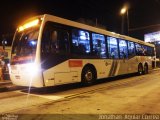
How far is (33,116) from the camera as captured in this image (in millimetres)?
6039

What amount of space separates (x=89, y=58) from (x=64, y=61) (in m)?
2.19

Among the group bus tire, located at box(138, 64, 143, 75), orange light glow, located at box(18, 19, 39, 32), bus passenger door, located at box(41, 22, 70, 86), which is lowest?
bus tire, located at box(138, 64, 143, 75)

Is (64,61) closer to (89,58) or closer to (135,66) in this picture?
(89,58)

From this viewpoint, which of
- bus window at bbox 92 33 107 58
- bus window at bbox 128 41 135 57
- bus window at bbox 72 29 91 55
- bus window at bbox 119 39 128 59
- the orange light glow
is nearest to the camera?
the orange light glow

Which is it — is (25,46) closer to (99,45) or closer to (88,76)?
(88,76)

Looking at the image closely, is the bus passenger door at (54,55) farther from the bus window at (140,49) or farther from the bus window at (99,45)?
the bus window at (140,49)

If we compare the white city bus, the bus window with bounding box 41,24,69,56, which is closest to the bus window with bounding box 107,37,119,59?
the white city bus

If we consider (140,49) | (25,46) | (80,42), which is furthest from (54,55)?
(140,49)

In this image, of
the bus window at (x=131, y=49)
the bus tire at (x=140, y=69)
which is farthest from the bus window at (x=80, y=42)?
the bus tire at (x=140, y=69)

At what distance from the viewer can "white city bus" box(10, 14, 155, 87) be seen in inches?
365

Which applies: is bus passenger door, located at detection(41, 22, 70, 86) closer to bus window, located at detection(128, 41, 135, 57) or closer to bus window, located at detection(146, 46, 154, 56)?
bus window, located at detection(128, 41, 135, 57)

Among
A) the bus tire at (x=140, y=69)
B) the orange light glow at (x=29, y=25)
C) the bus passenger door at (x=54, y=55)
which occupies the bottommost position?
the bus tire at (x=140, y=69)

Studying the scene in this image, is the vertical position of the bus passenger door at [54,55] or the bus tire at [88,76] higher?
the bus passenger door at [54,55]

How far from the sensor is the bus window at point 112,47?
1412cm
